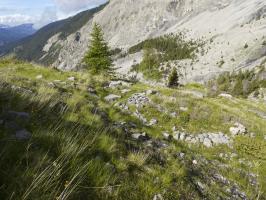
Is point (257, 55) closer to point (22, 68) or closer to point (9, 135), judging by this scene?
point (22, 68)

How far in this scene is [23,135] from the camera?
15.9ft

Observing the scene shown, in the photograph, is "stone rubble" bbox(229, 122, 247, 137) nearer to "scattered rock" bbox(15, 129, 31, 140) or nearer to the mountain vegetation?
"scattered rock" bbox(15, 129, 31, 140)

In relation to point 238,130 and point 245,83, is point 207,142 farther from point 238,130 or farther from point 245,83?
point 245,83

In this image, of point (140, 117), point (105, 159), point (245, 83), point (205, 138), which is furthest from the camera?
point (245, 83)

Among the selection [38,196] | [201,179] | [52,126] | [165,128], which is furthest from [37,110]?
[165,128]

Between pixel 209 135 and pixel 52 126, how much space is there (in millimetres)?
7912

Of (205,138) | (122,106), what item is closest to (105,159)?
(205,138)

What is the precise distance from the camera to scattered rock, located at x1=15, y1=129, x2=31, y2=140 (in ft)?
15.3

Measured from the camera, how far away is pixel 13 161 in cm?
384

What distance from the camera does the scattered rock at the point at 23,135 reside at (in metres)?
4.67

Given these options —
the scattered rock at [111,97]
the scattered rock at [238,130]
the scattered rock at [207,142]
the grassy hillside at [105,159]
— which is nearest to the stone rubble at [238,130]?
the scattered rock at [238,130]

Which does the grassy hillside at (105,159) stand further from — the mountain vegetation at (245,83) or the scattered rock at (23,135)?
the mountain vegetation at (245,83)

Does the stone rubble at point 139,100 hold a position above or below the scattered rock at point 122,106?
below

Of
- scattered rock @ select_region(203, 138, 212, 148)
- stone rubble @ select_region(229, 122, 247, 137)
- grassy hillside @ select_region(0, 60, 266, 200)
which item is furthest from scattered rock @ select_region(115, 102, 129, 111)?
stone rubble @ select_region(229, 122, 247, 137)
